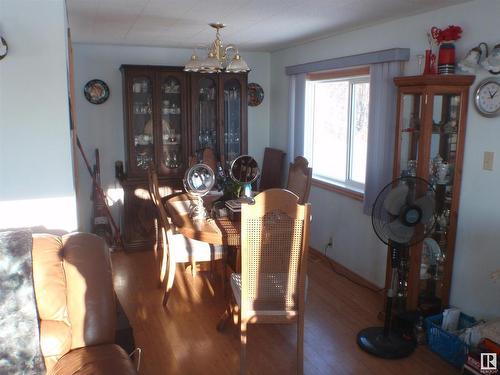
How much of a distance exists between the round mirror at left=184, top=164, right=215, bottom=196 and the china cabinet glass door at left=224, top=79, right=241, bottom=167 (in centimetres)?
168

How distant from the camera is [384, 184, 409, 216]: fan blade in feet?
9.38

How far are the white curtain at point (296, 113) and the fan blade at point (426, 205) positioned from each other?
2.09 m

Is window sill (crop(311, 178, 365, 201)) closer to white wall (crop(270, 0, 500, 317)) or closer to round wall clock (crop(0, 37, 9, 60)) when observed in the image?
white wall (crop(270, 0, 500, 317))

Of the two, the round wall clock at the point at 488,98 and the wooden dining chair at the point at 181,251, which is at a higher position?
the round wall clock at the point at 488,98

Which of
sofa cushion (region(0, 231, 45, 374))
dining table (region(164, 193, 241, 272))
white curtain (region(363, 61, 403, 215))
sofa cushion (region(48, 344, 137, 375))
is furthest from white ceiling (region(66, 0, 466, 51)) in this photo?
sofa cushion (region(48, 344, 137, 375))

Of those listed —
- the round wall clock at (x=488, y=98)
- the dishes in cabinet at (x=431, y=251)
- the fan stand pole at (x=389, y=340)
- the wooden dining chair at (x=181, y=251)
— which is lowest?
the fan stand pole at (x=389, y=340)

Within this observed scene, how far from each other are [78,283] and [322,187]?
298 cm

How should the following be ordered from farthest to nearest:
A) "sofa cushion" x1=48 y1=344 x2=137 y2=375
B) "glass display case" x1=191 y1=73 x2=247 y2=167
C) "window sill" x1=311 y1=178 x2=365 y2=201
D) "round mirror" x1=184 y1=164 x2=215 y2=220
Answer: "glass display case" x1=191 y1=73 x2=247 y2=167, "window sill" x1=311 y1=178 x2=365 y2=201, "round mirror" x1=184 y1=164 x2=215 y2=220, "sofa cushion" x1=48 y1=344 x2=137 y2=375

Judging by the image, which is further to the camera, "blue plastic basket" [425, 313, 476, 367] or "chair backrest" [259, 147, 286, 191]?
"chair backrest" [259, 147, 286, 191]

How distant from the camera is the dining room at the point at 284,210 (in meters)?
2.36

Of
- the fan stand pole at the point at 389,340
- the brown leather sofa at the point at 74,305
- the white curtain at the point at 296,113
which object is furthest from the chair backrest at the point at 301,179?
the brown leather sofa at the point at 74,305

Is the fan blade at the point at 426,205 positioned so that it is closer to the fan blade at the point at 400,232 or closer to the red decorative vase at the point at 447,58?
the fan blade at the point at 400,232

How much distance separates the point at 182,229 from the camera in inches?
120

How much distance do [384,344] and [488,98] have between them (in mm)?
1638
